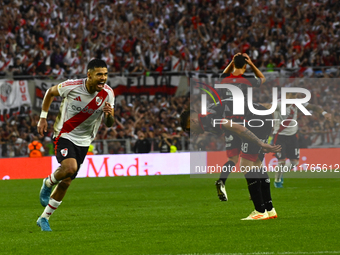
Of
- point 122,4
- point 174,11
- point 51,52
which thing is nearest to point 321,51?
point 174,11

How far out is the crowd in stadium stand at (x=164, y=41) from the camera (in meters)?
24.4

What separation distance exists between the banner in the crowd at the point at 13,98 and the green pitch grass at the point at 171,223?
7.07m

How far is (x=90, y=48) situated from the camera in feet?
87.7

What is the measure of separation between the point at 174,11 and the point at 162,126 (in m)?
7.58

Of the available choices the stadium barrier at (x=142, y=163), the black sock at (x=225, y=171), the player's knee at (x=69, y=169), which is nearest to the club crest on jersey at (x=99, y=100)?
the player's knee at (x=69, y=169)

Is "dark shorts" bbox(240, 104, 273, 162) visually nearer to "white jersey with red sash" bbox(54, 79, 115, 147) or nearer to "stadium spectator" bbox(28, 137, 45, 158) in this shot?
"white jersey with red sash" bbox(54, 79, 115, 147)

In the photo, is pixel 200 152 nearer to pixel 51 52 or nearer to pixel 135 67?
pixel 135 67

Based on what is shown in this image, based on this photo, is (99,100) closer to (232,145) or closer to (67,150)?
(67,150)

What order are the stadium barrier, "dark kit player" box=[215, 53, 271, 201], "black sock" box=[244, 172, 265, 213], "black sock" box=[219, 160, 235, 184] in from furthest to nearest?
1. the stadium barrier
2. "black sock" box=[219, 160, 235, 184]
3. "dark kit player" box=[215, 53, 271, 201]
4. "black sock" box=[244, 172, 265, 213]

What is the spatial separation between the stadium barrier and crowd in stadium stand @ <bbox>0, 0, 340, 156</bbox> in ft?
1.96

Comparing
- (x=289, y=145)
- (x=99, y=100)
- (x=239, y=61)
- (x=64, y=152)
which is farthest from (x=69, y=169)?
(x=289, y=145)

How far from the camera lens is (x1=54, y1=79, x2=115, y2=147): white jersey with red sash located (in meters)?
8.38

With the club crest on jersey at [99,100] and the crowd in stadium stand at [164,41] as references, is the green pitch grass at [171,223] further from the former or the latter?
the crowd in stadium stand at [164,41]

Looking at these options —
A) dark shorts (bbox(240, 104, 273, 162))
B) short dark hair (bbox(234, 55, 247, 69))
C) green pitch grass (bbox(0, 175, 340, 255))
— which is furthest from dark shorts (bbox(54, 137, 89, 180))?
short dark hair (bbox(234, 55, 247, 69))
